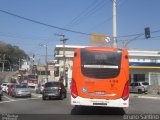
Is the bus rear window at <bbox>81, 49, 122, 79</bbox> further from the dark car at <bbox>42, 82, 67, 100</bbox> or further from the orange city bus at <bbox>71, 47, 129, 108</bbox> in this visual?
the dark car at <bbox>42, 82, 67, 100</bbox>

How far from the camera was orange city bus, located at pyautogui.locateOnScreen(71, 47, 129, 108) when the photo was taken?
19.2 meters

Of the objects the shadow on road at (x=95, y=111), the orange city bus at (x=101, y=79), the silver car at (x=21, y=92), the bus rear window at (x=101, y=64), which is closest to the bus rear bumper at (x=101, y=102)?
the orange city bus at (x=101, y=79)

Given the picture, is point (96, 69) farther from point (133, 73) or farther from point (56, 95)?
point (133, 73)

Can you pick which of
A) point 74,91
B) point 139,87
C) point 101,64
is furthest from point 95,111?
point 139,87

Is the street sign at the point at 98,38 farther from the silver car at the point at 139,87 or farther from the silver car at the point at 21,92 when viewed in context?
the silver car at the point at 21,92

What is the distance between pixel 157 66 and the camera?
67.9 meters

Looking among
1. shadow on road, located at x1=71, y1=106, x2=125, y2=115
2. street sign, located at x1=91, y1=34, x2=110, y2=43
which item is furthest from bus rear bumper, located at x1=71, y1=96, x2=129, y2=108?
street sign, located at x1=91, y1=34, x2=110, y2=43

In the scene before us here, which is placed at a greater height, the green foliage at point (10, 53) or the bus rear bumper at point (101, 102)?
the green foliage at point (10, 53)

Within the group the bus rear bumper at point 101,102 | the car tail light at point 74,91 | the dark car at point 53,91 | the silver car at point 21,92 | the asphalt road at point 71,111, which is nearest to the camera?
the bus rear bumper at point 101,102

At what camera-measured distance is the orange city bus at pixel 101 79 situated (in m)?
19.2

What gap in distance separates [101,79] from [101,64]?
0.74m

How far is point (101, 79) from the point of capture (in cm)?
1944

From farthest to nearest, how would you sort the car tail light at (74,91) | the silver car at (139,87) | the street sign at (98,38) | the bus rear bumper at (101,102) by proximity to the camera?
the silver car at (139,87), the street sign at (98,38), the car tail light at (74,91), the bus rear bumper at (101,102)

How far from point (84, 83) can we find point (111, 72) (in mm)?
1438
